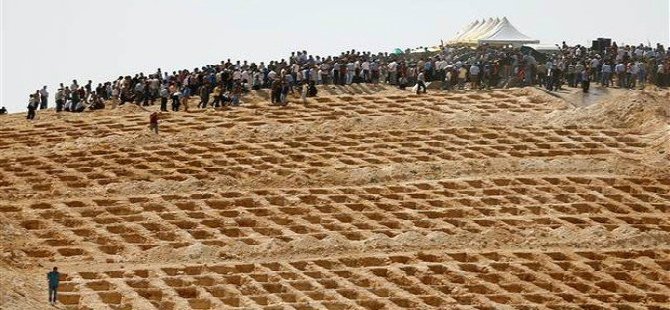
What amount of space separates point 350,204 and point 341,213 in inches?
36.8

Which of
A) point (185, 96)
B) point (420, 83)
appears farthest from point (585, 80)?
point (185, 96)

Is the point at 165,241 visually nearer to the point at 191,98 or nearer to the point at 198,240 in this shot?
the point at 198,240

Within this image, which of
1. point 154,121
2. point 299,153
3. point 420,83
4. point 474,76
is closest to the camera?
point 299,153

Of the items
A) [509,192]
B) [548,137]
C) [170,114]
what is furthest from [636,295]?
[170,114]

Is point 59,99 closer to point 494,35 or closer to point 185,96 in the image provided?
point 185,96

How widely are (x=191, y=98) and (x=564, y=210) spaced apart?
20775mm

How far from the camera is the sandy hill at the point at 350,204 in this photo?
56.0 meters

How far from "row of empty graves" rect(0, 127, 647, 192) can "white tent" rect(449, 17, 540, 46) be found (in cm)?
1643

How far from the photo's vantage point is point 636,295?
55.7m

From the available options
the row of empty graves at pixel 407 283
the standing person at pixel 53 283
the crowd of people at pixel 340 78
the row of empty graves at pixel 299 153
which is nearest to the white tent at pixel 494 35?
the crowd of people at pixel 340 78

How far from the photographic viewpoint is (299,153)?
68562 mm

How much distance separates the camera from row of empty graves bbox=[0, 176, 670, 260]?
6081 cm

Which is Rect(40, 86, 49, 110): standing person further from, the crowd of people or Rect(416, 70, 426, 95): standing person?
Rect(416, 70, 426, 95): standing person

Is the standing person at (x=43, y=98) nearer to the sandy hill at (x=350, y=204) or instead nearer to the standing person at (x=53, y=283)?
the sandy hill at (x=350, y=204)
